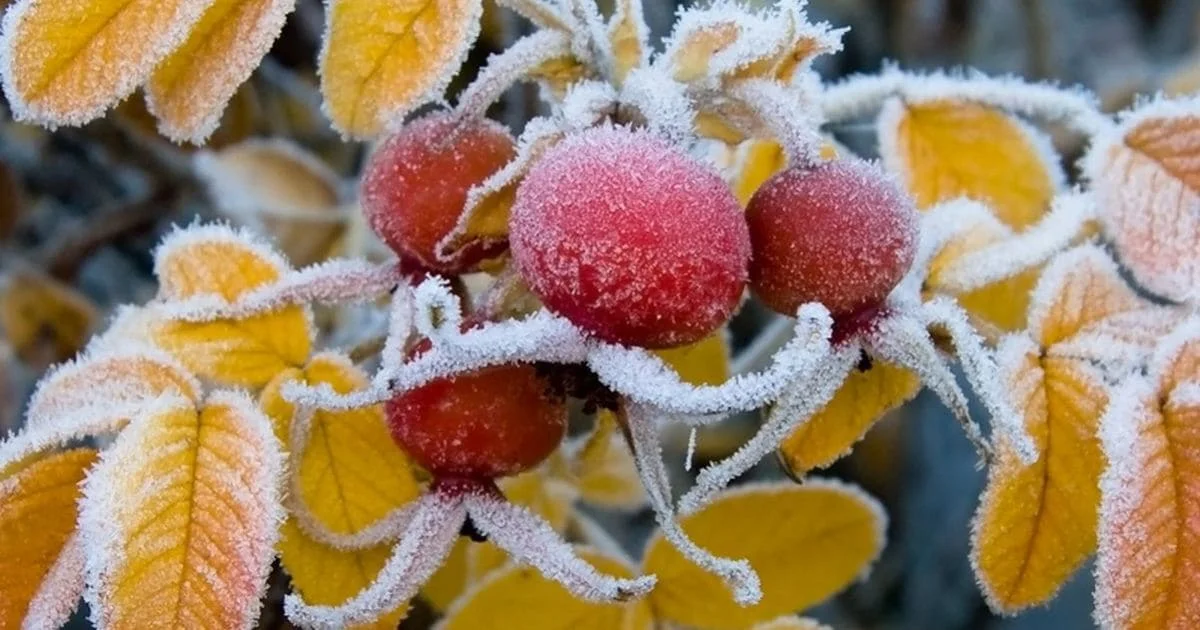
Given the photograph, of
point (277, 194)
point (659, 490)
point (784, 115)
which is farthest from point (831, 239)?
point (277, 194)

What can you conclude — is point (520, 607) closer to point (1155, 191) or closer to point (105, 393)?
point (105, 393)

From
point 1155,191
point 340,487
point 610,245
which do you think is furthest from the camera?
point 1155,191

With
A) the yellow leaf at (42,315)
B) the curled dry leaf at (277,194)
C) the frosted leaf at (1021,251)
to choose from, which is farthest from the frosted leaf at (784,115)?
the yellow leaf at (42,315)

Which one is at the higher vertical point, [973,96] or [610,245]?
[973,96]

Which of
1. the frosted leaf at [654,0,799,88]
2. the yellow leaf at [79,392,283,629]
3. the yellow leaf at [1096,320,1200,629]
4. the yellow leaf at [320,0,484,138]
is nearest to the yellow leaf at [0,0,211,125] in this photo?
the yellow leaf at [320,0,484,138]

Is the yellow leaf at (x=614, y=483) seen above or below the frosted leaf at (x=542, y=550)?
above

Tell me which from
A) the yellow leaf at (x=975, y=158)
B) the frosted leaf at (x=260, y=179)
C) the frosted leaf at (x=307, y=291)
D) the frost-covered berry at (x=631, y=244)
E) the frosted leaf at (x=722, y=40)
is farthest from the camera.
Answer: the frosted leaf at (x=260, y=179)

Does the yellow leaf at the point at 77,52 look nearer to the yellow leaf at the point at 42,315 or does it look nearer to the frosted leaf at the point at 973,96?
the frosted leaf at the point at 973,96
